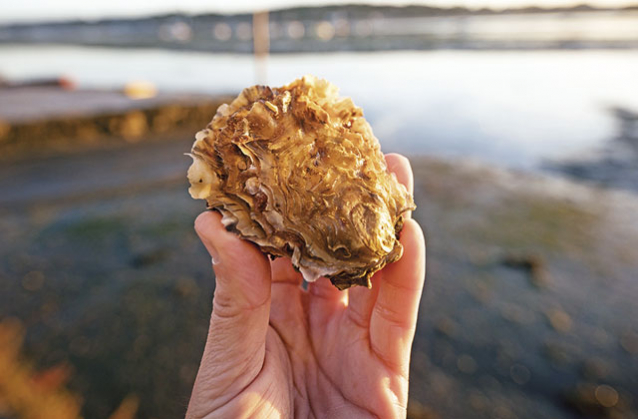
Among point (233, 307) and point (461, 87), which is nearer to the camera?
point (233, 307)

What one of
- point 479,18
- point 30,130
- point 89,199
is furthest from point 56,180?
point 479,18

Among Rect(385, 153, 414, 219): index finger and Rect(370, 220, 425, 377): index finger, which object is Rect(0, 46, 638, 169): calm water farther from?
Rect(370, 220, 425, 377): index finger

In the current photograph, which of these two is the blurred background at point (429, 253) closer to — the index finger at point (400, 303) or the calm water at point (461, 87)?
the calm water at point (461, 87)

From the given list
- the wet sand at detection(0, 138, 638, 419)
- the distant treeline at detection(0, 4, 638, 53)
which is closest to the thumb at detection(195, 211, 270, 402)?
the wet sand at detection(0, 138, 638, 419)

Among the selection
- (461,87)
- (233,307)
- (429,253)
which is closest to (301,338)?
(233,307)

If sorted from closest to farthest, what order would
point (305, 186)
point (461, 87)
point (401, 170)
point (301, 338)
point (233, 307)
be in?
point (233, 307) → point (305, 186) → point (401, 170) → point (301, 338) → point (461, 87)

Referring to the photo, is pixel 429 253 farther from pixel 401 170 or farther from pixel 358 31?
pixel 358 31

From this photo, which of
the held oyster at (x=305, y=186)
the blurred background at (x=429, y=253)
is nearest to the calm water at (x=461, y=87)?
the blurred background at (x=429, y=253)

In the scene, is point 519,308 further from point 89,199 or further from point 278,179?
point 89,199
